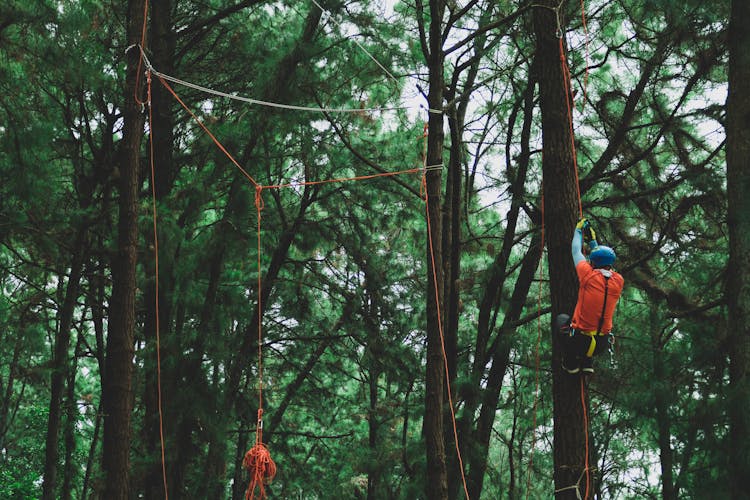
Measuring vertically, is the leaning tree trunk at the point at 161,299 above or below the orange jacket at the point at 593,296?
above

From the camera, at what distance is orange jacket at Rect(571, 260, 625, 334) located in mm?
5219

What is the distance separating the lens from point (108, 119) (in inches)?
481

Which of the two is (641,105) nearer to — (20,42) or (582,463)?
(582,463)

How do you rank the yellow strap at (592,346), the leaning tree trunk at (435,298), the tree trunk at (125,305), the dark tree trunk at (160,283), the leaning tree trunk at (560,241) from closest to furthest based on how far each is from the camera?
1. the yellow strap at (592,346)
2. the leaning tree trunk at (560,241)
3. the tree trunk at (125,305)
4. the leaning tree trunk at (435,298)
5. the dark tree trunk at (160,283)

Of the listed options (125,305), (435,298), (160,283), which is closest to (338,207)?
(160,283)

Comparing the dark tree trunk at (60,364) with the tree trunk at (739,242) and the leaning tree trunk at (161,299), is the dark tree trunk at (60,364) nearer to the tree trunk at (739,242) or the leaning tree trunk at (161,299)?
the leaning tree trunk at (161,299)

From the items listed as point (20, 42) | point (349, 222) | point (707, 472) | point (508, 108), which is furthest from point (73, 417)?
point (707, 472)

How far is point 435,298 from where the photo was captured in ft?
29.3

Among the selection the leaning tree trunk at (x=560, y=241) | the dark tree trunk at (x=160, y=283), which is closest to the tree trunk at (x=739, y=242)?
the leaning tree trunk at (x=560, y=241)

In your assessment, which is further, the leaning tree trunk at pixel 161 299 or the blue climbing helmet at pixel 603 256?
the leaning tree trunk at pixel 161 299

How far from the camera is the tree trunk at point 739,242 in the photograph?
7062 millimetres

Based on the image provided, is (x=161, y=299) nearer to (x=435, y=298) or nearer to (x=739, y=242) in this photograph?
(x=435, y=298)

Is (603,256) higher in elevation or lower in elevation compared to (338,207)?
lower

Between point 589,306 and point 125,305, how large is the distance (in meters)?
3.93
